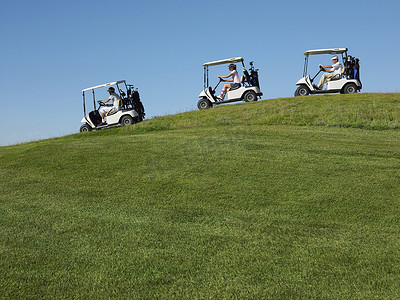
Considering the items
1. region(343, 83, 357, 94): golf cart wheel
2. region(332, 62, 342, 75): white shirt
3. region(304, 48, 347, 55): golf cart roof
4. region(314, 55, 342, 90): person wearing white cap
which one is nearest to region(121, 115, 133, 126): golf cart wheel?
region(304, 48, 347, 55): golf cart roof

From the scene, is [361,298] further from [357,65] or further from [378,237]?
[357,65]

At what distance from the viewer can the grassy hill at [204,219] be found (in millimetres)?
4297

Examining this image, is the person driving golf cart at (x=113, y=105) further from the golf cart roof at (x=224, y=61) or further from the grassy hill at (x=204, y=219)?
the grassy hill at (x=204, y=219)

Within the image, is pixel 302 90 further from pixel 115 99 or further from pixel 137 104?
pixel 115 99

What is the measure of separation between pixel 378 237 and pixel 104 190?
15.3ft

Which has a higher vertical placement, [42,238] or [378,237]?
[42,238]

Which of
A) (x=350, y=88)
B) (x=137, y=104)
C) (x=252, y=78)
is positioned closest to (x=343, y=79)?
(x=350, y=88)

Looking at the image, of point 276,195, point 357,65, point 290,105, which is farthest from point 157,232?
point 357,65

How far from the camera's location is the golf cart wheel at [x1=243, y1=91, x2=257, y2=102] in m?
21.9

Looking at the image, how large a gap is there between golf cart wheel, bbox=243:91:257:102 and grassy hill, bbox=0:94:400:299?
33.8 feet

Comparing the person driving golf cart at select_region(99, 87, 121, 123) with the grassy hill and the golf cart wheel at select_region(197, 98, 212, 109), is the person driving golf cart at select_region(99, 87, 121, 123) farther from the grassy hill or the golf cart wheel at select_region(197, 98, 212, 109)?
the grassy hill

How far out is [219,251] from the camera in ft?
16.3

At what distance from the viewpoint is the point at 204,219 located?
6.07 metres

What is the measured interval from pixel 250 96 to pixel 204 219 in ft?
54.4
